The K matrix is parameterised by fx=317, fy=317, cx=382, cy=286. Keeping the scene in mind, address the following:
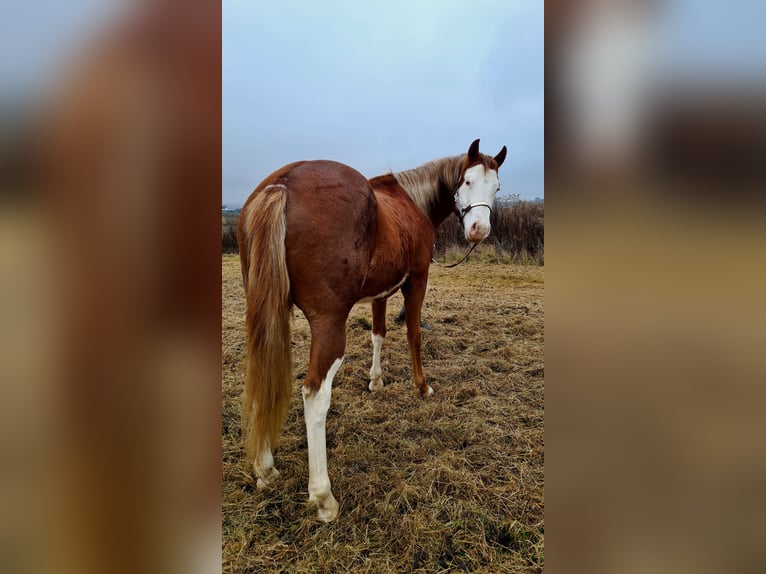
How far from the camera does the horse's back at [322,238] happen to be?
1.51 meters

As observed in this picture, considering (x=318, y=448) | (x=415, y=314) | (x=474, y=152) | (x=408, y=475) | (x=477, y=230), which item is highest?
(x=474, y=152)

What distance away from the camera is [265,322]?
4.74 ft

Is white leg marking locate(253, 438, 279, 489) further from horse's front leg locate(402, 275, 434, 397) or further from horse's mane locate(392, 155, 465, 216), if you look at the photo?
horse's mane locate(392, 155, 465, 216)

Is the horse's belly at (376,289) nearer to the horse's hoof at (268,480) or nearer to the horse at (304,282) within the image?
the horse at (304,282)

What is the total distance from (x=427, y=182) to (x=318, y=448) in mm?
2143

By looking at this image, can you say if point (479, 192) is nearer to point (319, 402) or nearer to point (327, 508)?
point (319, 402)

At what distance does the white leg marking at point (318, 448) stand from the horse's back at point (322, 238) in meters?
0.41

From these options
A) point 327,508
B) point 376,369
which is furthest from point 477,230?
point 327,508
